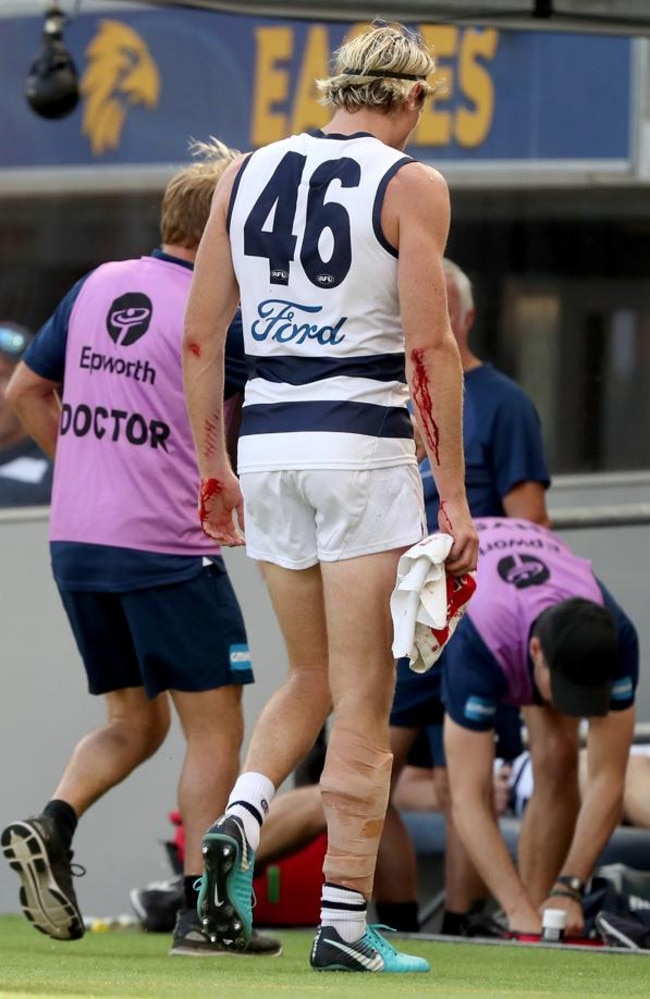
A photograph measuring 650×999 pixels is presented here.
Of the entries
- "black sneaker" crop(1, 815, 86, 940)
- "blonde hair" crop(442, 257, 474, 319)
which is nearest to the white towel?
"black sneaker" crop(1, 815, 86, 940)

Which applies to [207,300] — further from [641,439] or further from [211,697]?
[641,439]

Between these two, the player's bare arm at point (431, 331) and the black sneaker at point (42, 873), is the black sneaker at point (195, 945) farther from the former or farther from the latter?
the player's bare arm at point (431, 331)

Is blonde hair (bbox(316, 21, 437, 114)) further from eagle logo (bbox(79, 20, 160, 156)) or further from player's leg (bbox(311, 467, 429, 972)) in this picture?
eagle logo (bbox(79, 20, 160, 156))

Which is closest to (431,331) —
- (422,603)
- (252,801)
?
(422,603)

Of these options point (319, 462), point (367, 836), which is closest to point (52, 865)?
point (367, 836)

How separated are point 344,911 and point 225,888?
25 centimetres

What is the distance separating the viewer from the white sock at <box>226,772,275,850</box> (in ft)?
14.4

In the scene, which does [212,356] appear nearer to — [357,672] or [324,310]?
[324,310]

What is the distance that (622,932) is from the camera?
5.72 m

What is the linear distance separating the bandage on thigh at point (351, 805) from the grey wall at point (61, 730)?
10.4 ft

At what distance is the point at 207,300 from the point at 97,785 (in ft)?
4.61

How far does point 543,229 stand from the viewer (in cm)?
802

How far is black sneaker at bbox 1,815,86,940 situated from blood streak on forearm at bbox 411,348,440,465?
1.44m

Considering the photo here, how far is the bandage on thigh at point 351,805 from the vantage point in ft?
14.4
